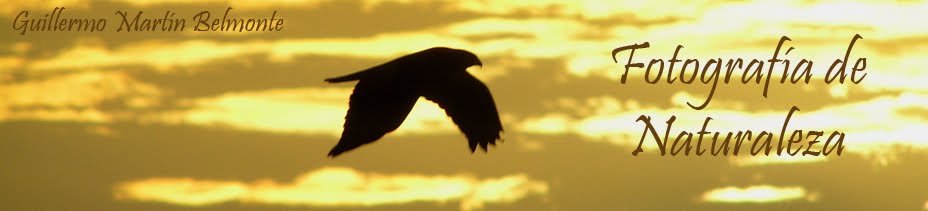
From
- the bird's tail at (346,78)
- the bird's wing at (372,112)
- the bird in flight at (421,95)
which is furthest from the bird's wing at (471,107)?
the bird's tail at (346,78)

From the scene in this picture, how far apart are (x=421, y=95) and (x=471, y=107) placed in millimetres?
392

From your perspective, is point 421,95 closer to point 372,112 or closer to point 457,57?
point 457,57

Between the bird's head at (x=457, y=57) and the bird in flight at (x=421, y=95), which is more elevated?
the bird's head at (x=457, y=57)

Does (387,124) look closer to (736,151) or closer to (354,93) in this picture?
(354,93)

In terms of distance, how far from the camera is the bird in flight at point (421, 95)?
45.7ft

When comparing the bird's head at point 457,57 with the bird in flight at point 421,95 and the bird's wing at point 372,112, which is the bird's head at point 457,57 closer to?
the bird in flight at point 421,95

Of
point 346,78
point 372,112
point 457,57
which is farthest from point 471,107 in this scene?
point 346,78

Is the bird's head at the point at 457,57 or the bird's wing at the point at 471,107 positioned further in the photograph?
the bird's wing at the point at 471,107

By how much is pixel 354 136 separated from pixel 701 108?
8.89 metres

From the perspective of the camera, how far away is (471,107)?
1457cm

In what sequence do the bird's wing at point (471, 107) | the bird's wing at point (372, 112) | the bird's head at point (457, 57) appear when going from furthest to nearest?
the bird's wing at point (471, 107)
the bird's head at point (457, 57)
the bird's wing at point (372, 112)

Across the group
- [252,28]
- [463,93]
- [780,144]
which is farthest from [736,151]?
[463,93]

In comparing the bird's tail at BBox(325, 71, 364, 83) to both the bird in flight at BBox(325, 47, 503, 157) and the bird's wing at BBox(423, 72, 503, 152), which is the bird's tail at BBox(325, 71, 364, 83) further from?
the bird's wing at BBox(423, 72, 503, 152)

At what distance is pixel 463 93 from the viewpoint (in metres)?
14.6
